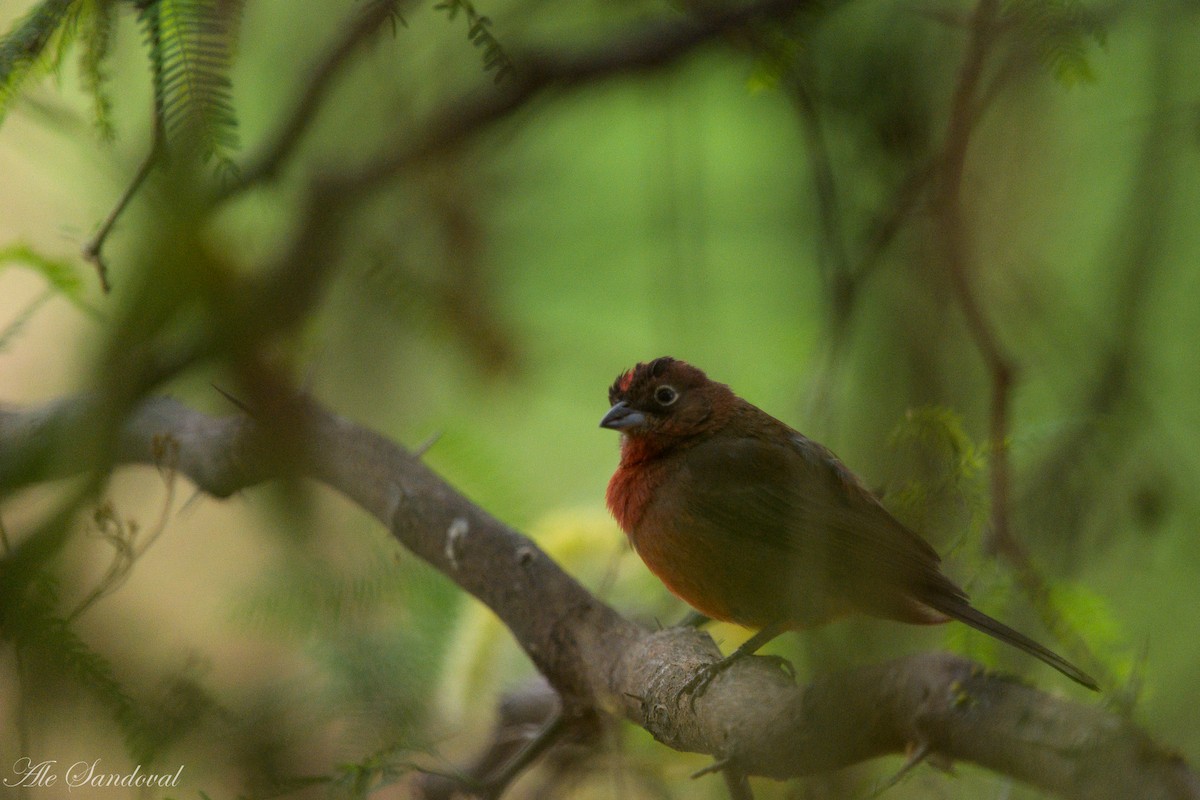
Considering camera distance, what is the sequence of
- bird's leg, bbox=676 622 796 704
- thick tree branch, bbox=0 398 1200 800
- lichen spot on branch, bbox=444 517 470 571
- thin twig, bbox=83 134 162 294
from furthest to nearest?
1. lichen spot on branch, bbox=444 517 470 571
2. bird's leg, bbox=676 622 796 704
3. thin twig, bbox=83 134 162 294
4. thick tree branch, bbox=0 398 1200 800

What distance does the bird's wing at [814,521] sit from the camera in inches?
83.5

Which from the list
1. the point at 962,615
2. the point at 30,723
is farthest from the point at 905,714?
the point at 30,723

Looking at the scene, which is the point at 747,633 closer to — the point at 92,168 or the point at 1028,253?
the point at 1028,253

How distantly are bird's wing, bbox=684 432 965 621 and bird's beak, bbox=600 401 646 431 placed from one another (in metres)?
0.20

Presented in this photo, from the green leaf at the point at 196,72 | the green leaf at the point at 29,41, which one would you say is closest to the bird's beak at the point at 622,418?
the green leaf at the point at 196,72

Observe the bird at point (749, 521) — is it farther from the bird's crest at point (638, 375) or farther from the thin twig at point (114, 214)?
the thin twig at point (114, 214)

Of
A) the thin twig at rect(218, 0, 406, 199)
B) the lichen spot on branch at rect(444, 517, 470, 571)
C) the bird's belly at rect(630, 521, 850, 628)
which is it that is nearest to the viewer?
the thin twig at rect(218, 0, 406, 199)

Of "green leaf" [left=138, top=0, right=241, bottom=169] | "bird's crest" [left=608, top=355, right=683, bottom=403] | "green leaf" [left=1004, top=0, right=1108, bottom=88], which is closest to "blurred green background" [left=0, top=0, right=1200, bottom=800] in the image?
"green leaf" [left=1004, top=0, right=1108, bottom=88]

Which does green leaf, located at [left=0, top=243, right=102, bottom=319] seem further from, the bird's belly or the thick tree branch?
the bird's belly

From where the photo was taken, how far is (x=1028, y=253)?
2.58m
